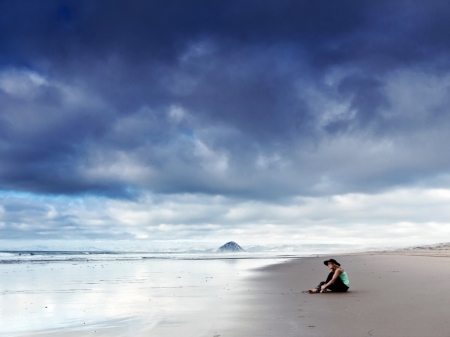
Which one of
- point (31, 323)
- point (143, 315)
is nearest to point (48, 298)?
point (31, 323)

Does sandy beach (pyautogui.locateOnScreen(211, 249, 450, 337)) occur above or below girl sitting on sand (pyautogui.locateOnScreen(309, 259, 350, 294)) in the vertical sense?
below

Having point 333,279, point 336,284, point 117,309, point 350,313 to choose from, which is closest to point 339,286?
point 336,284

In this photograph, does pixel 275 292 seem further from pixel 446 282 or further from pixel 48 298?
pixel 48 298

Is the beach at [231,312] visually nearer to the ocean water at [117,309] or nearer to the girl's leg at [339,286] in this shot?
the ocean water at [117,309]

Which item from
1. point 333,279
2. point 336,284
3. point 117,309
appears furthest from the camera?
point 336,284

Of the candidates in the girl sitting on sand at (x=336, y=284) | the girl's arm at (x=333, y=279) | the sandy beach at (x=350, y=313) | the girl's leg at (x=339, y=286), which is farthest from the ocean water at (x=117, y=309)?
the girl's leg at (x=339, y=286)

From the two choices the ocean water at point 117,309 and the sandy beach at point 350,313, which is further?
the ocean water at point 117,309

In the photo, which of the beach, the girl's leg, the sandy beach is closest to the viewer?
the sandy beach

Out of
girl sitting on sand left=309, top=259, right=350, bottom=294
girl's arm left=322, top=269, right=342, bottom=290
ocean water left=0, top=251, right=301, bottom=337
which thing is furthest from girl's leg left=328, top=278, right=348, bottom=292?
ocean water left=0, top=251, right=301, bottom=337

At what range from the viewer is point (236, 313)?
35.7 feet

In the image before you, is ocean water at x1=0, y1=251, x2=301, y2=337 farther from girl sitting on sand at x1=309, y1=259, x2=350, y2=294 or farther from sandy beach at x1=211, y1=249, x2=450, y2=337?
girl sitting on sand at x1=309, y1=259, x2=350, y2=294

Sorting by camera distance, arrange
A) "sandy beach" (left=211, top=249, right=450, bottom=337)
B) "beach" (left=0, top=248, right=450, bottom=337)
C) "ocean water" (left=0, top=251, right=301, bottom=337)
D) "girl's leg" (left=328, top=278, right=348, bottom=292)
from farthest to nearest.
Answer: "girl's leg" (left=328, top=278, right=348, bottom=292)
"ocean water" (left=0, top=251, right=301, bottom=337)
"beach" (left=0, top=248, right=450, bottom=337)
"sandy beach" (left=211, top=249, right=450, bottom=337)

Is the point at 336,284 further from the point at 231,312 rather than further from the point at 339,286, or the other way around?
the point at 231,312

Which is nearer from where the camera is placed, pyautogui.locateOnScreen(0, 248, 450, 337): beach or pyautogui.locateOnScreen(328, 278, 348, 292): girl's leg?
pyautogui.locateOnScreen(0, 248, 450, 337): beach
